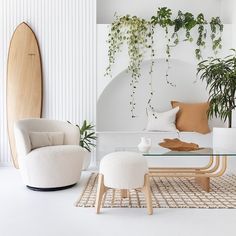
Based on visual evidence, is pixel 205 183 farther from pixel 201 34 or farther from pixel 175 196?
pixel 201 34

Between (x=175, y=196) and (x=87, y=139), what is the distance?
2.01m

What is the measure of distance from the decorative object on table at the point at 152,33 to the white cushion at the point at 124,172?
254 centimetres

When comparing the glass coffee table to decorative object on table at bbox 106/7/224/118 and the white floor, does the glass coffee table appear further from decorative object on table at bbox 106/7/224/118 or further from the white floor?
decorative object on table at bbox 106/7/224/118

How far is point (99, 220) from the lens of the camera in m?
2.53

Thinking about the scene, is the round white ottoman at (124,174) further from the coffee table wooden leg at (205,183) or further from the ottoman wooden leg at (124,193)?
the coffee table wooden leg at (205,183)

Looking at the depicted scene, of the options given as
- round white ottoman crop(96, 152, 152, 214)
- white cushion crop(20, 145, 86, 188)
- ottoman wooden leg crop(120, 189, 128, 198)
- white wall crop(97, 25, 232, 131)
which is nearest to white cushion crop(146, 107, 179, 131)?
white wall crop(97, 25, 232, 131)

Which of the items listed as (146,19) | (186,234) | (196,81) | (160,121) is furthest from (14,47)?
(186,234)

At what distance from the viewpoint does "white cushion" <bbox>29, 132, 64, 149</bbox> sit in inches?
145

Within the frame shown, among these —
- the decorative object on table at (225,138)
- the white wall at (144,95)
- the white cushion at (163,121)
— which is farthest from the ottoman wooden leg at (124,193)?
the white wall at (144,95)

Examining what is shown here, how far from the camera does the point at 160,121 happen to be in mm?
5027

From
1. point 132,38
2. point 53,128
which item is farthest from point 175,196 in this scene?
point 132,38

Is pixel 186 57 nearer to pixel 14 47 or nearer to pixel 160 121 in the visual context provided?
pixel 160 121

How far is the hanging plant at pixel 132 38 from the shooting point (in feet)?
16.1

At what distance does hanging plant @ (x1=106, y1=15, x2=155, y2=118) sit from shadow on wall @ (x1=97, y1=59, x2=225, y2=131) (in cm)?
46
